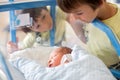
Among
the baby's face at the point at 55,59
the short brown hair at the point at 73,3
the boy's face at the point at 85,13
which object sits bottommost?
the baby's face at the point at 55,59

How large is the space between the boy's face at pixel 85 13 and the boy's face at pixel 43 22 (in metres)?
0.19

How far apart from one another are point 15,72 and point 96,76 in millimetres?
332

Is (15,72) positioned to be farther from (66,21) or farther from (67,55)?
(66,21)

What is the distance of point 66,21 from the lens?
119 centimetres

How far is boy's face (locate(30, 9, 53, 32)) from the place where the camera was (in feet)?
3.66

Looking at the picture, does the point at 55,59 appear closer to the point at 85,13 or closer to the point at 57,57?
the point at 57,57

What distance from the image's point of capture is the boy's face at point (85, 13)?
0.95 meters

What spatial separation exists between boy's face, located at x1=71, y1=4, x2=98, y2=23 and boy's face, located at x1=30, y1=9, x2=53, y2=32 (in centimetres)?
19

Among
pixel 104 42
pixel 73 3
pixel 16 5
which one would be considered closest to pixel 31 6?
pixel 16 5

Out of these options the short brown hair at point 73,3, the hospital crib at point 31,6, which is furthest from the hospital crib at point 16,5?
the short brown hair at point 73,3

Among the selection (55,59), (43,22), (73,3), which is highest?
(73,3)

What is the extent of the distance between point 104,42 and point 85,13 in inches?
6.6

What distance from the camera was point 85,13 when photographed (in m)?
0.97

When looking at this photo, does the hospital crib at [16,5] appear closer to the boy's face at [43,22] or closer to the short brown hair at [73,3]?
the boy's face at [43,22]
